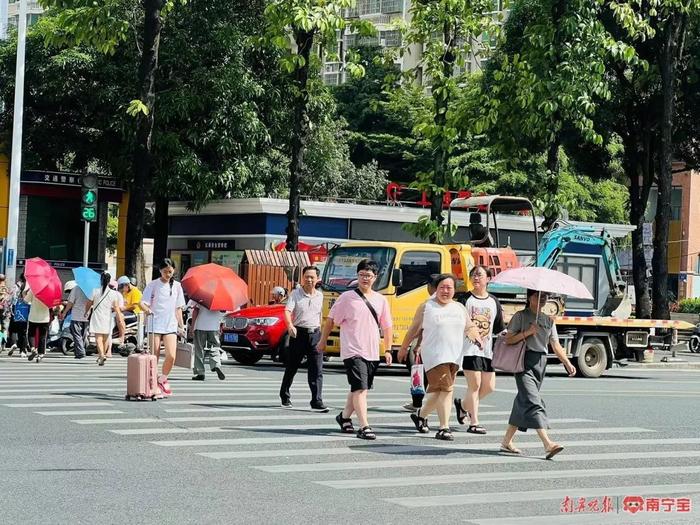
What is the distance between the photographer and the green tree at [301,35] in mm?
27094

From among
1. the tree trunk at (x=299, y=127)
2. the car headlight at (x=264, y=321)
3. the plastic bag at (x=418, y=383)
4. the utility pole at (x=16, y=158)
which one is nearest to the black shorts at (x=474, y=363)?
the plastic bag at (x=418, y=383)

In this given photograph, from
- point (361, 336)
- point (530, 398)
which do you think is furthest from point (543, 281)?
point (361, 336)

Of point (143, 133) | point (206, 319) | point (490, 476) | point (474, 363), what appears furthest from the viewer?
point (143, 133)

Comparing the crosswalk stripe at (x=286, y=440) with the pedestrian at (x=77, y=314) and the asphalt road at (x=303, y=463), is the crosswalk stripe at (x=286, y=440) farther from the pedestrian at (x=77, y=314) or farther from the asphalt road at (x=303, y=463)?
the pedestrian at (x=77, y=314)

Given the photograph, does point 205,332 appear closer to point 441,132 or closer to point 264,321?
point 264,321

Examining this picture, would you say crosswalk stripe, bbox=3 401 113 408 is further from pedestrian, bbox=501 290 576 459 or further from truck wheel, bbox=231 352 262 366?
truck wheel, bbox=231 352 262 366

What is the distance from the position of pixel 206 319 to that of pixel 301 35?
45.4ft

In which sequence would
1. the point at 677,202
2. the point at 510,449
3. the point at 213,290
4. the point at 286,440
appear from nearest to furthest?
the point at 510,449 → the point at 286,440 → the point at 213,290 → the point at 677,202

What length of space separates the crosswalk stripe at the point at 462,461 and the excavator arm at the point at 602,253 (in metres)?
14.3

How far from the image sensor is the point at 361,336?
46.3 ft

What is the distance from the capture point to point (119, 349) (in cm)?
2898

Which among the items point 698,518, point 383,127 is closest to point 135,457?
point 698,518

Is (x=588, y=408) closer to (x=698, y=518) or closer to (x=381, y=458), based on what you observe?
(x=381, y=458)

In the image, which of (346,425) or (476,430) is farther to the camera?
(476,430)
